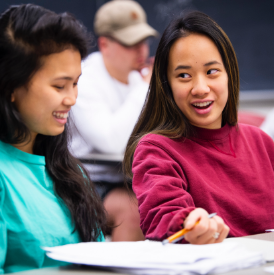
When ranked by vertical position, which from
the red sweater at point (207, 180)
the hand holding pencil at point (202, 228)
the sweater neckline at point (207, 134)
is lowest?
the hand holding pencil at point (202, 228)

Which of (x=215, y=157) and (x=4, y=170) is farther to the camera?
(x=215, y=157)

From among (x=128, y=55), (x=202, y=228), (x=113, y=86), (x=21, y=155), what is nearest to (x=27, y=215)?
(x=21, y=155)

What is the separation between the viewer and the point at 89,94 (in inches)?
99.6

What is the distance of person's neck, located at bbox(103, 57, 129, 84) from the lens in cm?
275

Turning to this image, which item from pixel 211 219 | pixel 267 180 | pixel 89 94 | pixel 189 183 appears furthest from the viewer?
pixel 89 94

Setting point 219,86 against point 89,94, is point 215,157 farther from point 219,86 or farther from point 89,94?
point 89,94

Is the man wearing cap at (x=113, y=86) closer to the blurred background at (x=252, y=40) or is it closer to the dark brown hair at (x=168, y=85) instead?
the blurred background at (x=252, y=40)

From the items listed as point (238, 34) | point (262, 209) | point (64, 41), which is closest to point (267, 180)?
point (262, 209)

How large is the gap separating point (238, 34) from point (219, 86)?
→ 2.11m

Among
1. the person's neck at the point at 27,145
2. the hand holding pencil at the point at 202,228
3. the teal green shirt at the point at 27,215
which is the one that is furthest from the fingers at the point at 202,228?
the person's neck at the point at 27,145

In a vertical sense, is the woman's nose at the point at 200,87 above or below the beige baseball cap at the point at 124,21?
below

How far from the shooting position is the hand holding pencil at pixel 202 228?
0.63m

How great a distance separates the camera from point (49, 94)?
794mm

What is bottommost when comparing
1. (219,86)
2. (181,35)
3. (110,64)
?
(219,86)
